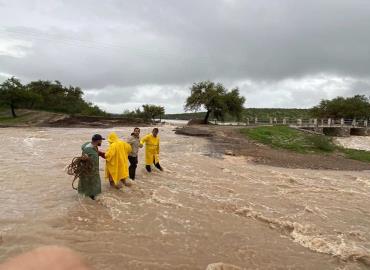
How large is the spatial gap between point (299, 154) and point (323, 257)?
17.1 meters

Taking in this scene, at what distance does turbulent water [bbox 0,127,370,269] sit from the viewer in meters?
6.57

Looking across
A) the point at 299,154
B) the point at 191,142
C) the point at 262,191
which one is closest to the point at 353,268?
the point at 262,191

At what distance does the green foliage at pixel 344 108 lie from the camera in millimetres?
62844

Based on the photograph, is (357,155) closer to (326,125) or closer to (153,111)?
(326,125)

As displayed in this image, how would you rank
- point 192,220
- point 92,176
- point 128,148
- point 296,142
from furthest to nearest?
1. point 296,142
2. point 128,148
3. point 92,176
4. point 192,220

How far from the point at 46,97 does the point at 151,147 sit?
2261 inches

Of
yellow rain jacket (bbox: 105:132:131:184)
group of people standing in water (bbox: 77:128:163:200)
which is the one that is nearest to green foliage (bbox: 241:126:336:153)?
group of people standing in water (bbox: 77:128:163:200)

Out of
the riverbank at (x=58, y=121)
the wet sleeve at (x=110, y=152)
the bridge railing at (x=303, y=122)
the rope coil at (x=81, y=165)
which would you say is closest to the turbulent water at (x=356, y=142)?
the bridge railing at (x=303, y=122)

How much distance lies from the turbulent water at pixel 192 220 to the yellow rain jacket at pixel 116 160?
416 millimetres

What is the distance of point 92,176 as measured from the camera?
915 cm

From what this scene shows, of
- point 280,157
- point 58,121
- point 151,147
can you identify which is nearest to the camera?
point 151,147

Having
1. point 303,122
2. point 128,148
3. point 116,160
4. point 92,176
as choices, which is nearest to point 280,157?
point 128,148

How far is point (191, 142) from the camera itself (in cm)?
2655

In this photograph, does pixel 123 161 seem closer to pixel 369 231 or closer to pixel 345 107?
pixel 369 231
